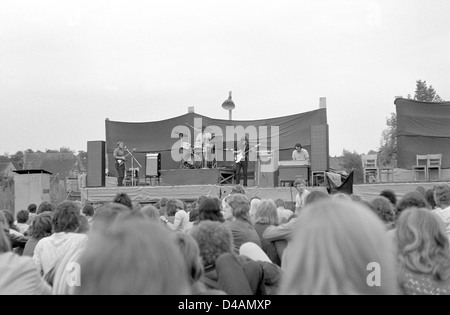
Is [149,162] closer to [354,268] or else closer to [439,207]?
[439,207]

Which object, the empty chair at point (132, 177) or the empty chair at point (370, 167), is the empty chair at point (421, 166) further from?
the empty chair at point (132, 177)

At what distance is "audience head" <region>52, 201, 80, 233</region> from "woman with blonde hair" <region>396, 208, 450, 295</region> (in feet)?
6.94

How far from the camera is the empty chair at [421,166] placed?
43.1ft

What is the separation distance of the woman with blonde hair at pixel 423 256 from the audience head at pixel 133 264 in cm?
130

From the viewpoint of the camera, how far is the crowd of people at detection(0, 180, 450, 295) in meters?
1.52

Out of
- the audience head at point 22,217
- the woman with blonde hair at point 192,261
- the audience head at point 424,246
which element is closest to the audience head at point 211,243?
the woman with blonde hair at point 192,261

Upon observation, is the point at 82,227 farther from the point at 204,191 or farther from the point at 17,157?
the point at 17,157

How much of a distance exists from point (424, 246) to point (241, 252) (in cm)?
129

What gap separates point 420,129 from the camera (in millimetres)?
14062

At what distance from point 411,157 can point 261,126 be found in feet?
14.8
